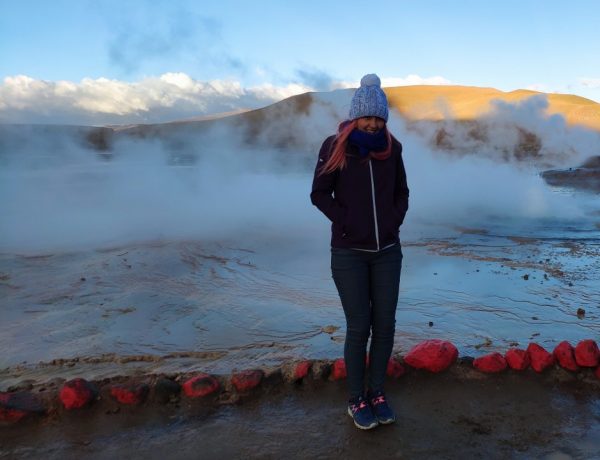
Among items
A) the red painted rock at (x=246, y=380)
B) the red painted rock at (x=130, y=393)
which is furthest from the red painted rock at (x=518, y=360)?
the red painted rock at (x=130, y=393)

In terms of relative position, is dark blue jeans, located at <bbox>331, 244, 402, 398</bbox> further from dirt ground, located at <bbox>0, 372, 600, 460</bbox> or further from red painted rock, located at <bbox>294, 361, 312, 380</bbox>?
red painted rock, located at <bbox>294, 361, 312, 380</bbox>

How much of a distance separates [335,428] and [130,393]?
1.10m

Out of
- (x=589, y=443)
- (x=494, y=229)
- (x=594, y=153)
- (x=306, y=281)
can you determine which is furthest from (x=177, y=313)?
(x=594, y=153)

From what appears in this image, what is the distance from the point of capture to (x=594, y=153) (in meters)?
27.0

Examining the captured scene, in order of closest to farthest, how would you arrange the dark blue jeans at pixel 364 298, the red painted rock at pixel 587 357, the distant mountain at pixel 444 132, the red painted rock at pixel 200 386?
the dark blue jeans at pixel 364 298, the red painted rock at pixel 200 386, the red painted rock at pixel 587 357, the distant mountain at pixel 444 132

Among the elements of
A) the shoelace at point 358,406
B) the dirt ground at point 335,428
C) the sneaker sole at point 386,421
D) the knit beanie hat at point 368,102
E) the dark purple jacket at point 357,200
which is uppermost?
the knit beanie hat at point 368,102

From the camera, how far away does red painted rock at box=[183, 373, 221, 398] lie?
2923mm

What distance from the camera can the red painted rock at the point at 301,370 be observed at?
10.2 ft

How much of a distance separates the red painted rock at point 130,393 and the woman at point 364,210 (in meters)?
1.12

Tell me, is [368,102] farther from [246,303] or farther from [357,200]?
[246,303]

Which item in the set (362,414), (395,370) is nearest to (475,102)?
(395,370)

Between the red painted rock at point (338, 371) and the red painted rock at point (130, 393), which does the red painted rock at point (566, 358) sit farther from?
the red painted rock at point (130, 393)

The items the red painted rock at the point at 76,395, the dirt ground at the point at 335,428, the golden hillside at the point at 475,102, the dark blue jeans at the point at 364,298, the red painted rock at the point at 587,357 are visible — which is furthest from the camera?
the golden hillside at the point at 475,102

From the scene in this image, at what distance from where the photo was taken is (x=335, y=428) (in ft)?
8.54
